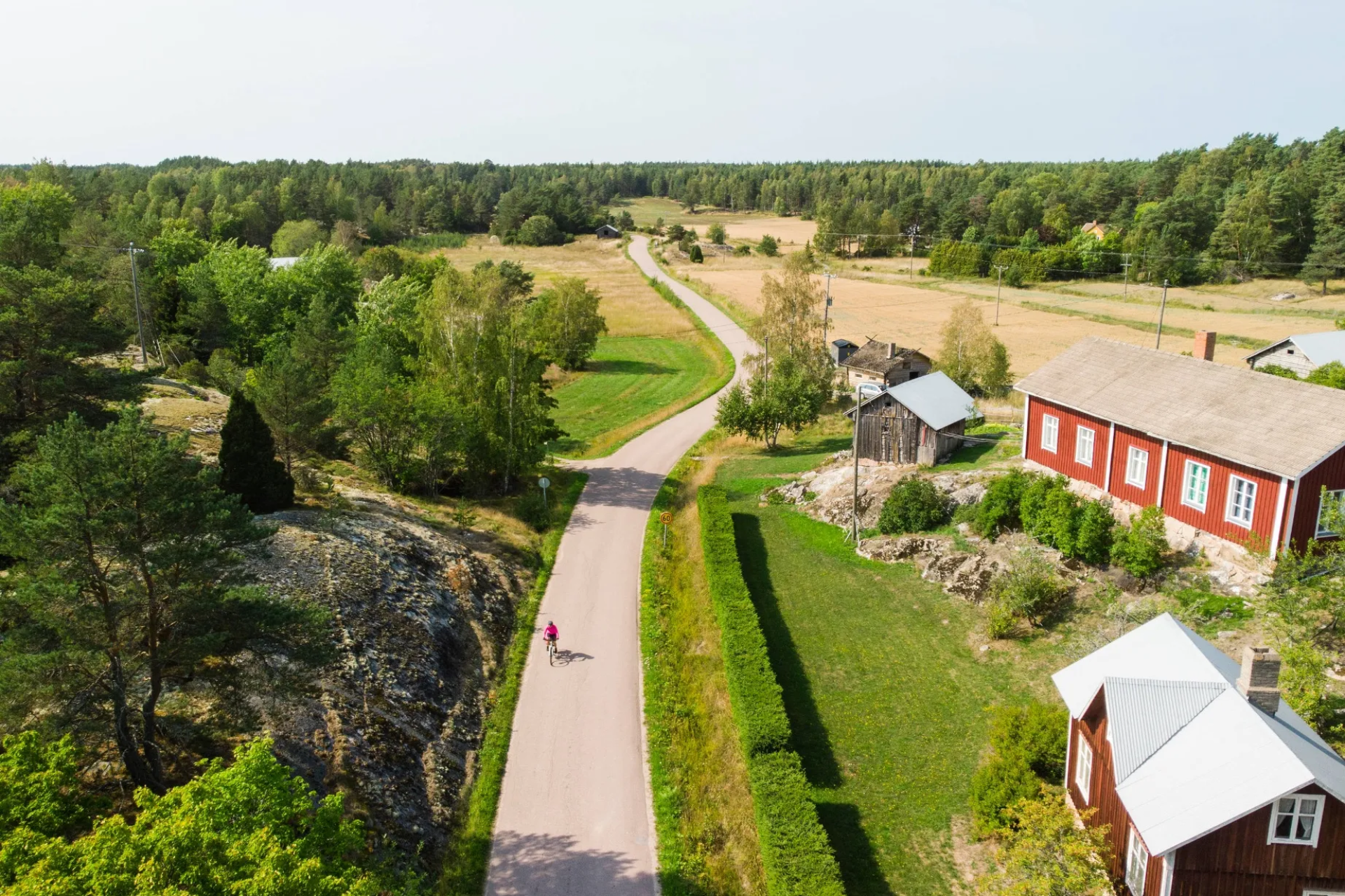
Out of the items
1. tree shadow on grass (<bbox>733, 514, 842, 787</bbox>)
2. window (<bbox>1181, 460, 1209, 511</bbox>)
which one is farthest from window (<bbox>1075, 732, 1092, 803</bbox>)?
window (<bbox>1181, 460, 1209, 511</bbox>)

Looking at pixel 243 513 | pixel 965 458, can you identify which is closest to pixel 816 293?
pixel 965 458

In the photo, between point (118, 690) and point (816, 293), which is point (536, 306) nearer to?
point (816, 293)

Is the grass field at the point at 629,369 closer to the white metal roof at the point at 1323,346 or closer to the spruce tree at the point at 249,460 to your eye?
the spruce tree at the point at 249,460

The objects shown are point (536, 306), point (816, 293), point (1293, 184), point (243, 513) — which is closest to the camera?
point (243, 513)

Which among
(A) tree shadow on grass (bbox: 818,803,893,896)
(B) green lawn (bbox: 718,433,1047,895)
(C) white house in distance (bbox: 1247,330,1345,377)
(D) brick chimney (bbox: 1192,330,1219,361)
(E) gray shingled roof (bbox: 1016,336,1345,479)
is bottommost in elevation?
(A) tree shadow on grass (bbox: 818,803,893,896)

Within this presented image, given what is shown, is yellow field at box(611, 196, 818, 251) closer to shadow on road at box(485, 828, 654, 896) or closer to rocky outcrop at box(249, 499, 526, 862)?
rocky outcrop at box(249, 499, 526, 862)

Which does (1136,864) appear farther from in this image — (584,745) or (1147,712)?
(584,745)
